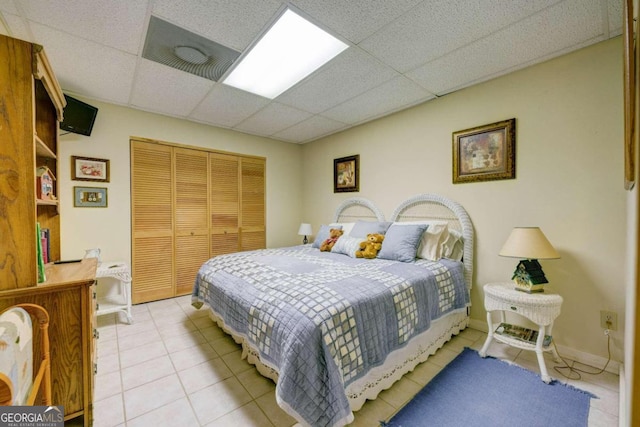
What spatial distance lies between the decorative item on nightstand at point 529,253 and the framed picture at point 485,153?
25.3 inches

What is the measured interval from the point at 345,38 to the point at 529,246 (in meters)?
2.11

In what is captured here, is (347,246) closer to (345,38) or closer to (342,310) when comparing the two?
(342,310)

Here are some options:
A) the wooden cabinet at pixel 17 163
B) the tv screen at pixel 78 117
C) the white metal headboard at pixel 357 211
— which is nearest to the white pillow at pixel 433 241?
the white metal headboard at pixel 357 211

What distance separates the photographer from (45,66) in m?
1.45

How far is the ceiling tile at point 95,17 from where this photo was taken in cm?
158

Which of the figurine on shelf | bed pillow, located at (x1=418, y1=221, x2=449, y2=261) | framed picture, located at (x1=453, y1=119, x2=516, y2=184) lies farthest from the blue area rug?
the figurine on shelf

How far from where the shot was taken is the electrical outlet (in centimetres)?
193

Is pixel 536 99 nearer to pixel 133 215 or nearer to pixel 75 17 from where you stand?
pixel 75 17

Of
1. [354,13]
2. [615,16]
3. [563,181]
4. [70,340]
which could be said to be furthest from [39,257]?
[615,16]

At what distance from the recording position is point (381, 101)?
2.98 m

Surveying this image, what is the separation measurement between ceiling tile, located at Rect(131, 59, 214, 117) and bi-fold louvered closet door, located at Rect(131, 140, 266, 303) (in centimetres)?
55

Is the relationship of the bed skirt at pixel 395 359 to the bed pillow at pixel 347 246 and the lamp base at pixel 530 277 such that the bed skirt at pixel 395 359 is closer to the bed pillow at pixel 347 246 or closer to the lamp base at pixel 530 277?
the lamp base at pixel 530 277

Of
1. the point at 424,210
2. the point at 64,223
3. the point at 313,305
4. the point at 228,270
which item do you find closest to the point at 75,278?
the point at 228,270

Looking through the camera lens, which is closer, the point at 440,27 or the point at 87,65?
the point at 440,27
